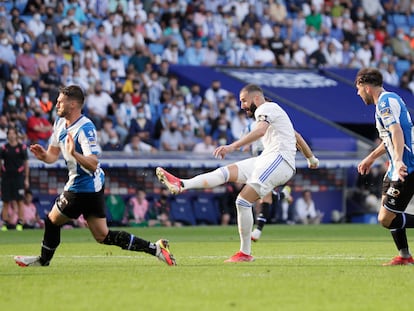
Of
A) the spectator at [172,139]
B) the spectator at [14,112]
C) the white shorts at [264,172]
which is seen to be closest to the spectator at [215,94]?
the spectator at [172,139]

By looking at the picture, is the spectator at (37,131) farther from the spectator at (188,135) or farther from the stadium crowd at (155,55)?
the spectator at (188,135)

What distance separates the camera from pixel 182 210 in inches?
1102

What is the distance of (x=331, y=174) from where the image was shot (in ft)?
99.1

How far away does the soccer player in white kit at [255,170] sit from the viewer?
13797 millimetres

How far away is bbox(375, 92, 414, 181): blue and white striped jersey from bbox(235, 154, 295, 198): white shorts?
59.6 inches

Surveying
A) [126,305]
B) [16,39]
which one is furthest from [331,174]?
[126,305]

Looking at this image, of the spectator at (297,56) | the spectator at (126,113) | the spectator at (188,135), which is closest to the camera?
the spectator at (126,113)

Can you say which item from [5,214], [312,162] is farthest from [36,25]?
[312,162]

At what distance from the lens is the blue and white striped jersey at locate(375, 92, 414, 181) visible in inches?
507

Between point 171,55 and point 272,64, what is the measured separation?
3.82 meters

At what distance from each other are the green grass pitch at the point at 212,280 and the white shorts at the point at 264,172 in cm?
95

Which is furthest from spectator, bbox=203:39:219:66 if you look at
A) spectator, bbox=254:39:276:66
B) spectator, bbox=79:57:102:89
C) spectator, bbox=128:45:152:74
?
spectator, bbox=79:57:102:89

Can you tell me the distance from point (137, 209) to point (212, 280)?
1591cm

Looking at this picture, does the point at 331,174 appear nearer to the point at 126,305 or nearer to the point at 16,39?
the point at 16,39
